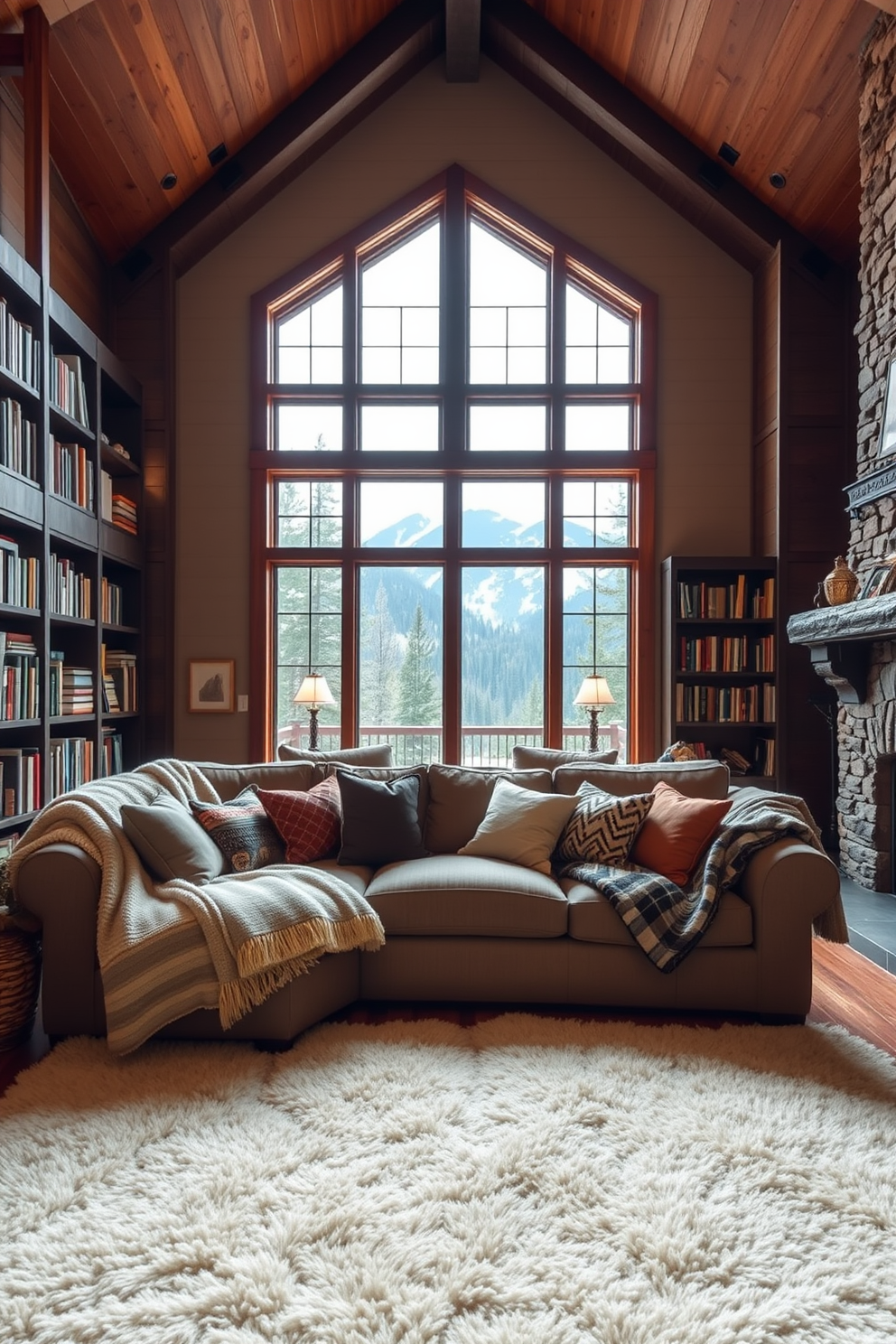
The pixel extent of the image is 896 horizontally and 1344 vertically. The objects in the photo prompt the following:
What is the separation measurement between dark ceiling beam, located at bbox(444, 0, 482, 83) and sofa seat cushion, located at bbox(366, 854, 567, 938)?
18.8 feet

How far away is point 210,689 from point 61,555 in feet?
5.21

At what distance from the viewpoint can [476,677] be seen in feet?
21.0

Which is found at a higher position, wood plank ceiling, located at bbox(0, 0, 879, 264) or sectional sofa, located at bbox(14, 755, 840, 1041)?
wood plank ceiling, located at bbox(0, 0, 879, 264)

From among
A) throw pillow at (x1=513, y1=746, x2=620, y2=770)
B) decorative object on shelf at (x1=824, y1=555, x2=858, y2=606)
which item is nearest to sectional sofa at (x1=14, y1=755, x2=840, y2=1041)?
throw pillow at (x1=513, y1=746, x2=620, y2=770)

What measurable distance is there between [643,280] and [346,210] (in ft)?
7.65

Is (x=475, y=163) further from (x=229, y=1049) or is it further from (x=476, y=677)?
(x=229, y=1049)

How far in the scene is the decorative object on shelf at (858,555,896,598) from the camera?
435 centimetres

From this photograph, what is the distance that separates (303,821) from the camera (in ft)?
11.6

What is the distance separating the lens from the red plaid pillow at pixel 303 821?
138 inches

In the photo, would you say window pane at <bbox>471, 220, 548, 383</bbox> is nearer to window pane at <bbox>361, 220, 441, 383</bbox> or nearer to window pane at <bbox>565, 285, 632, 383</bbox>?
window pane at <bbox>565, 285, 632, 383</bbox>

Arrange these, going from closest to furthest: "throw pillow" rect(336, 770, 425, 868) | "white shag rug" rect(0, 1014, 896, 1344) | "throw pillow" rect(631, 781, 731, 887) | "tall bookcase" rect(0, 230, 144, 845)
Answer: "white shag rug" rect(0, 1014, 896, 1344), "throw pillow" rect(631, 781, 731, 887), "throw pillow" rect(336, 770, 425, 868), "tall bookcase" rect(0, 230, 144, 845)

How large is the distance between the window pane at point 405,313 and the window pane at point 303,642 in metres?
1.65

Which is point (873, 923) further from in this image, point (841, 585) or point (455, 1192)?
point (455, 1192)

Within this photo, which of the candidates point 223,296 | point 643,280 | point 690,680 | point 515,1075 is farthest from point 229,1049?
point 643,280
